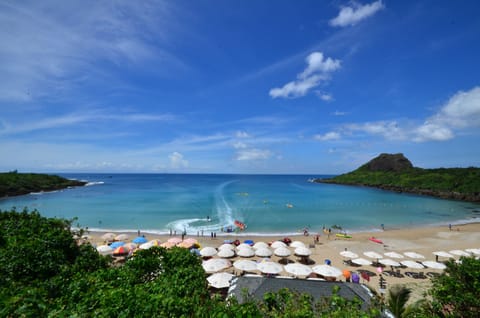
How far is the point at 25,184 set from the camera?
7306cm

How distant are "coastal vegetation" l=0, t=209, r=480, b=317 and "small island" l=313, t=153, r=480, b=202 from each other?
3152 inches

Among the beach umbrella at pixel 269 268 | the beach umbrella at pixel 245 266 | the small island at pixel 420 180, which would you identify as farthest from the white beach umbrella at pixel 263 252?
the small island at pixel 420 180

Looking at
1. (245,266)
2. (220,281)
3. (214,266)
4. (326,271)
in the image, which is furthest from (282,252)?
(220,281)

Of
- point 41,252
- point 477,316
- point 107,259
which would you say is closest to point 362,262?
point 477,316

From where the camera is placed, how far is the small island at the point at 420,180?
66312 millimetres

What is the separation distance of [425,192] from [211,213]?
252ft

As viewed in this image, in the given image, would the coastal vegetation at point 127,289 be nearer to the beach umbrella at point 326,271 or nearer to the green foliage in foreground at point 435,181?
the beach umbrella at point 326,271

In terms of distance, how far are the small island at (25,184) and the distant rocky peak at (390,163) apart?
163 metres

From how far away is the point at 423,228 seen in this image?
3262cm

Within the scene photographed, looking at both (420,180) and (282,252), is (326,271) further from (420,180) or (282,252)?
(420,180)

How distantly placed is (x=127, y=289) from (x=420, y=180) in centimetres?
11072

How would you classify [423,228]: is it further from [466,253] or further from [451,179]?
[451,179]

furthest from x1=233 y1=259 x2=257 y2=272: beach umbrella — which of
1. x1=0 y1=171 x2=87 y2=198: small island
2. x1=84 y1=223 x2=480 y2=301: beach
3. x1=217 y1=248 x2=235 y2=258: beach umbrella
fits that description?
x1=0 y1=171 x2=87 y2=198: small island

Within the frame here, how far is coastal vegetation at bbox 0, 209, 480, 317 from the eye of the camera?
408 centimetres
